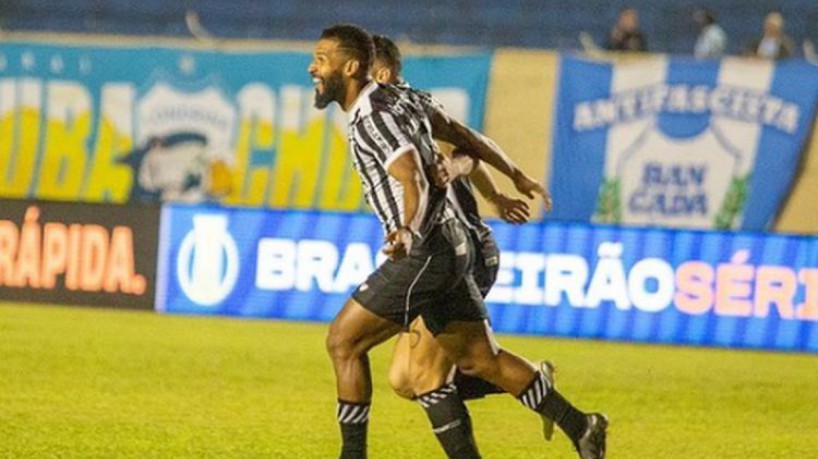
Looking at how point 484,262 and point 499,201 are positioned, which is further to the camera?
point 484,262

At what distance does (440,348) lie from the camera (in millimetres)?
8664

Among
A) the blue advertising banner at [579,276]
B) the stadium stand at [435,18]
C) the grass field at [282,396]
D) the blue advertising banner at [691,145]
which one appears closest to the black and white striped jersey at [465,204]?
the grass field at [282,396]

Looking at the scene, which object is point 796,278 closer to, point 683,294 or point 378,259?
point 683,294

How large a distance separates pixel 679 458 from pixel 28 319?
7979 millimetres

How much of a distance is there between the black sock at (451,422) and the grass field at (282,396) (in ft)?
4.16

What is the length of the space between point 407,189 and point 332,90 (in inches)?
22.8

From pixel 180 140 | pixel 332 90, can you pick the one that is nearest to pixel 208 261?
pixel 180 140

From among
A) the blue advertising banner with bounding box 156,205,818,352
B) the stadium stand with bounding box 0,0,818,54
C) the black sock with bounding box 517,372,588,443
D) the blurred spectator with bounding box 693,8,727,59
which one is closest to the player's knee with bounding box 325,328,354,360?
the black sock with bounding box 517,372,588,443

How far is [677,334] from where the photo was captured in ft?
53.3

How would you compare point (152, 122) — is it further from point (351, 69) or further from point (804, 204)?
point (351, 69)

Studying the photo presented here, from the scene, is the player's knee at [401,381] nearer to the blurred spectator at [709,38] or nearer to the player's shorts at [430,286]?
the player's shorts at [430,286]

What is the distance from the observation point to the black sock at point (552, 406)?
8328 millimetres

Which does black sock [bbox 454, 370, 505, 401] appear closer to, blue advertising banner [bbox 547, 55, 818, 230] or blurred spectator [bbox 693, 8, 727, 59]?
blue advertising banner [bbox 547, 55, 818, 230]

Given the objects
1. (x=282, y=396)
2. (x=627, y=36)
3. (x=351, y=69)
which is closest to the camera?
(x=351, y=69)
